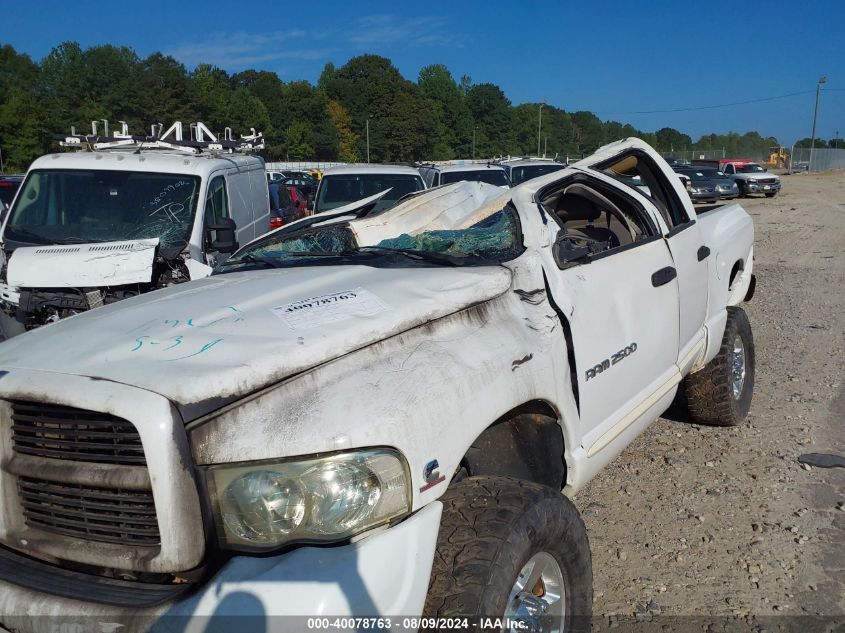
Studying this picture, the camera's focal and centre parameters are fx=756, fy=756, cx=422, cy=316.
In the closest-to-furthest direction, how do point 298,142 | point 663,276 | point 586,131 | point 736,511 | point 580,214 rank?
1. point 663,276
2. point 736,511
3. point 580,214
4. point 298,142
5. point 586,131

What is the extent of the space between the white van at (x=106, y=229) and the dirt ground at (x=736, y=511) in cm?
384

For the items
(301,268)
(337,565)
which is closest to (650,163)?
(301,268)

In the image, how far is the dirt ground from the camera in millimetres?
3412

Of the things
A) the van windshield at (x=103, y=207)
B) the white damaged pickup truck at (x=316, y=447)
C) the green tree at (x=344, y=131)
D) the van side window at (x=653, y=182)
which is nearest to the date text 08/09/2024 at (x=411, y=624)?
the white damaged pickup truck at (x=316, y=447)

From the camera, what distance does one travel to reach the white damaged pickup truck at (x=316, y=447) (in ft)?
6.75

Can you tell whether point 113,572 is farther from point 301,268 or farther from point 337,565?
point 301,268

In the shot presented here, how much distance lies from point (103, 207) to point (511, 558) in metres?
6.06

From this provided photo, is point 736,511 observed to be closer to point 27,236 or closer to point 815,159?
point 27,236

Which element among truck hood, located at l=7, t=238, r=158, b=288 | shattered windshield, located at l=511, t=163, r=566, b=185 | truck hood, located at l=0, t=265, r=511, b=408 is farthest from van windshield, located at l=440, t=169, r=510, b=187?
truck hood, located at l=0, t=265, r=511, b=408

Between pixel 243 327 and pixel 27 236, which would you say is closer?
pixel 243 327

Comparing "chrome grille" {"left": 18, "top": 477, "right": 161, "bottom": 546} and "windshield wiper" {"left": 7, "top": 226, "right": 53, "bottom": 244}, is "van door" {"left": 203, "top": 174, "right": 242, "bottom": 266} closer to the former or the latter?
"windshield wiper" {"left": 7, "top": 226, "right": 53, "bottom": 244}

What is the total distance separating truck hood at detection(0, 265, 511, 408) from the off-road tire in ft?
8.81


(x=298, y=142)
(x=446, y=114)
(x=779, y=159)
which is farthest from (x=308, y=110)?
(x=779, y=159)

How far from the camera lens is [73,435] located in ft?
7.24
